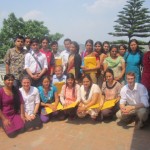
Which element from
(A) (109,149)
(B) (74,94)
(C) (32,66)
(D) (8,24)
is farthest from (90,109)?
(D) (8,24)

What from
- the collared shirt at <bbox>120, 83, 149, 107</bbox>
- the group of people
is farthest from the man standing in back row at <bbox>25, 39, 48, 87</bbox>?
the collared shirt at <bbox>120, 83, 149, 107</bbox>

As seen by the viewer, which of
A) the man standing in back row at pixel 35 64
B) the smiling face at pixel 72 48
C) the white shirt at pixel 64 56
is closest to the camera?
the man standing in back row at pixel 35 64

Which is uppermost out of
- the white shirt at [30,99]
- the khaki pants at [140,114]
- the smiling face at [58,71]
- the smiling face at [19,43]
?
the smiling face at [19,43]

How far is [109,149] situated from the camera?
157 inches

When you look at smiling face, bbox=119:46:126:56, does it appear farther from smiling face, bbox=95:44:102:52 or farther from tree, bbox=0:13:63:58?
tree, bbox=0:13:63:58

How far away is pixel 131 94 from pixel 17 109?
2084 millimetres

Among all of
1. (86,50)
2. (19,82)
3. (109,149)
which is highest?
(86,50)

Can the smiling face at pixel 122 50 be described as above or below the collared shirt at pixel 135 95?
above

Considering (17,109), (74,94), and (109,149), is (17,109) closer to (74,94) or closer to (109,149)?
(74,94)

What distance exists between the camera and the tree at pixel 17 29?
2339 centimetres

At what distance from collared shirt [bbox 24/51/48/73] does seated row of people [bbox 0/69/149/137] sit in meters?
0.39

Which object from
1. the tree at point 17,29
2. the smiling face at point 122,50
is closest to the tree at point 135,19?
the tree at point 17,29

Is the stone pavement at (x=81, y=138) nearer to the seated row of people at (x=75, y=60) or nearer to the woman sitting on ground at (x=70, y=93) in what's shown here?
the woman sitting on ground at (x=70, y=93)

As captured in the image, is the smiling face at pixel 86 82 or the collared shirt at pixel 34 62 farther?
the collared shirt at pixel 34 62
